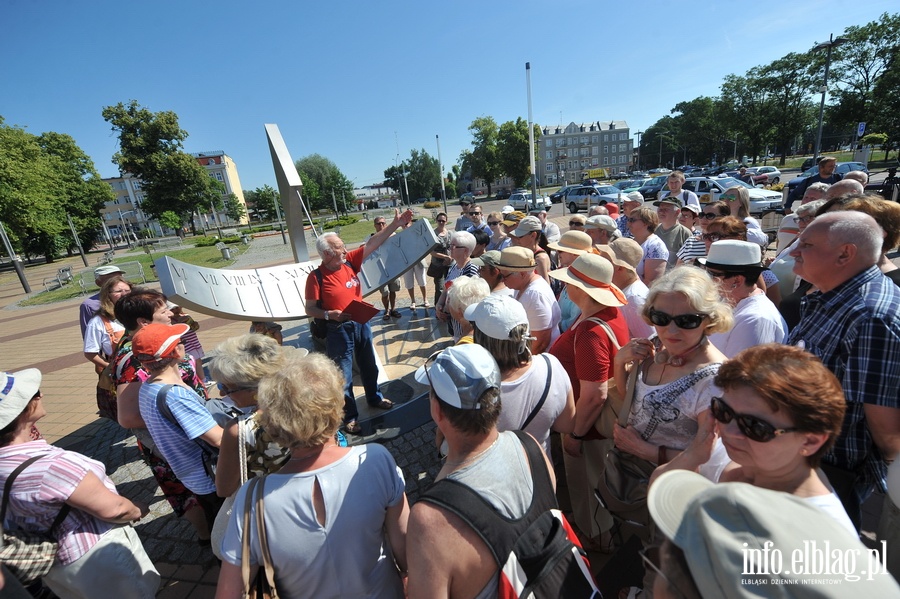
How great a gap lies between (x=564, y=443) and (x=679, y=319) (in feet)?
3.41

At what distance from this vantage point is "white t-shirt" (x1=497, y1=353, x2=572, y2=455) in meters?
1.86

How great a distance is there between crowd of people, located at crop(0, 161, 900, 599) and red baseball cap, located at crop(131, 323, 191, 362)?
0.04 ft

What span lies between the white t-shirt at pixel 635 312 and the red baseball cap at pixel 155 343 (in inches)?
115

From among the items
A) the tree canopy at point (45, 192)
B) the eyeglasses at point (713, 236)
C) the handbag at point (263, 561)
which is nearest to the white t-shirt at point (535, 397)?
the handbag at point (263, 561)

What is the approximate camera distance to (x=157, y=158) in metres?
34.9

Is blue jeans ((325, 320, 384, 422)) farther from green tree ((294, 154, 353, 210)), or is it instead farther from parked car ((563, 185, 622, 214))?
green tree ((294, 154, 353, 210))

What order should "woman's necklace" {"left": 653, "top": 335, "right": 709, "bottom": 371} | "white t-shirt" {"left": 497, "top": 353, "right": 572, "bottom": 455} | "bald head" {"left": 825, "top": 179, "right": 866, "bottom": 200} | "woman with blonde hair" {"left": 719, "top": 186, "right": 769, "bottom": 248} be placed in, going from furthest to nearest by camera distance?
"woman with blonde hair" {"left": 719, "top": 186, "right": 769, "bottom": 248}
"bald head" {"left": 825, "top": 179, "right": 866, "bottom": 200}
"white t-shirt" {"left": 497, "top": 353, "right": 572, "bottom": 455}
"woman's necklace" {"left": 653, "top": 335, "right": 709, "bottom": 371}

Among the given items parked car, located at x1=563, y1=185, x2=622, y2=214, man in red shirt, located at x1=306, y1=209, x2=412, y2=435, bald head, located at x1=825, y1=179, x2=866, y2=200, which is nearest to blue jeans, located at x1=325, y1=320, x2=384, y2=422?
man in red shirt, located at x1=306, y1=209, x2=412, y2=435

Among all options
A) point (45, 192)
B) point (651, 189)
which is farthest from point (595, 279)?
point (45, 192)

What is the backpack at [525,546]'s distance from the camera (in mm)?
1131

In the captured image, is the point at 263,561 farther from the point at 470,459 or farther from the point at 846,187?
the point at 846,187

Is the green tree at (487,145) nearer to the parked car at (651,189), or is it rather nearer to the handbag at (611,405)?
the parked car at (651,189)

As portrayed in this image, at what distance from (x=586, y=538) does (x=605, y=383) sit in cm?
108

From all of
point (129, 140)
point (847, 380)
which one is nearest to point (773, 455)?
point (847, 380)
